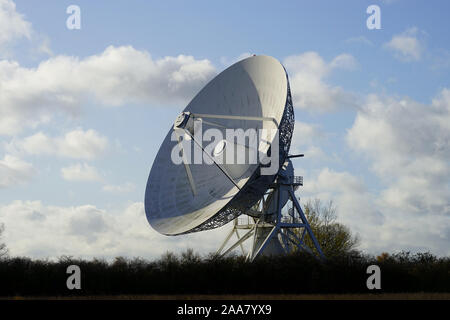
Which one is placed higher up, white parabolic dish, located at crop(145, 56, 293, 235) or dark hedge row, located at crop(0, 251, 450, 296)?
white parabolic dish, located at crop(145, 56, 293, 235)

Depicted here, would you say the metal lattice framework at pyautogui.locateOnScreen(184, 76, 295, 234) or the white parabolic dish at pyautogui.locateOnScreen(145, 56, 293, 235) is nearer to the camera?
the metal lattice framework at pyautogui.locateOnScreen(184, 76, 295, 234)

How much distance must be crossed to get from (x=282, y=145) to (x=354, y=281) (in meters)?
11.0

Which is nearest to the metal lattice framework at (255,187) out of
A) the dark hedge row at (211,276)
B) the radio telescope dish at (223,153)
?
the radio telescope dish at (223,153)

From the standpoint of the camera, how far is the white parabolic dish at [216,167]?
130ft

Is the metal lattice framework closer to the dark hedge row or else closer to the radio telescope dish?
the radio telescope dish

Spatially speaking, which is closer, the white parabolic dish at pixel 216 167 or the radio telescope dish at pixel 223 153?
the radio telescope dish at pixel 223 153

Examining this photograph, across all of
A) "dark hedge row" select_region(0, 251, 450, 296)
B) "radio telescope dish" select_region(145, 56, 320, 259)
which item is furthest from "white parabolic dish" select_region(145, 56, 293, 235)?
"dark hedge row" select_region(0, 251, 450, 296)

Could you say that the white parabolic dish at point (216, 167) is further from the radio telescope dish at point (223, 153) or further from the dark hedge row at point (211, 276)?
the dark hedge row at point (211, 276)

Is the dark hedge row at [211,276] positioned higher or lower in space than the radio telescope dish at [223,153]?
lower

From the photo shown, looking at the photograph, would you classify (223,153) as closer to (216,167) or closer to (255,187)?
(216,167)

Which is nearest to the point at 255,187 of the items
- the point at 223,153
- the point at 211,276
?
the point at 223,153

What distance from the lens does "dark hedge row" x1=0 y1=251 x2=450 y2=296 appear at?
1560 inches

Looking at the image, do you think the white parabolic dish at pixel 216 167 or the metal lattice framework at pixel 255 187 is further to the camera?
the white parabolic dish at pixel 216 167
